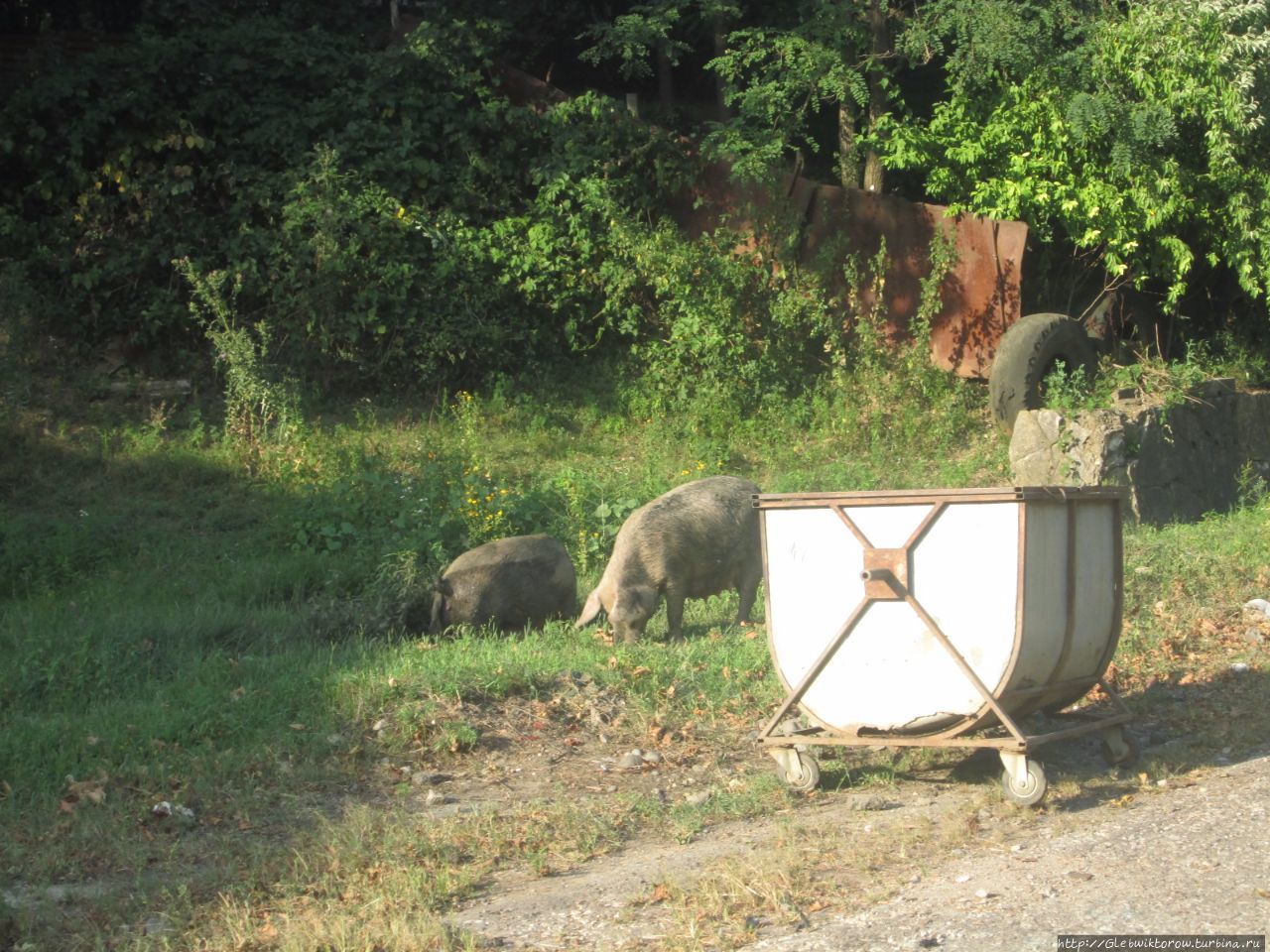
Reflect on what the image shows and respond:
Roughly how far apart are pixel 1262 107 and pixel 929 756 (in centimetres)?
1023

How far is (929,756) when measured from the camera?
6.80 meters

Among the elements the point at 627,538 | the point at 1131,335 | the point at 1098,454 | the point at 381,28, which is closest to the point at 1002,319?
the point at 1131,335

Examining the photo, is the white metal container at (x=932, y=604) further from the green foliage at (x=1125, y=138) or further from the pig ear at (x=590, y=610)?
the green foliage at (x=1125, y=138)

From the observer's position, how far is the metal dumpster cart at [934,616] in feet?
19.2

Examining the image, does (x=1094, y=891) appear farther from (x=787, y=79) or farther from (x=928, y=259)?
(x=787, y=79)

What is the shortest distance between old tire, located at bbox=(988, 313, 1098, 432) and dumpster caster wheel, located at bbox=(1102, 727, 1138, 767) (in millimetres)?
7206

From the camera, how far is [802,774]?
6410 millimetres

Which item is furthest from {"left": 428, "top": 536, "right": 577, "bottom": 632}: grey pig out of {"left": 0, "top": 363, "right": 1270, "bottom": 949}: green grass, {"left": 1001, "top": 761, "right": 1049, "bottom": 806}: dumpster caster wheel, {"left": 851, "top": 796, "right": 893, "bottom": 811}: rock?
{"left": 1001, "top": 761, "right": 1049, "bottom": 806}: dumpster caster wheel

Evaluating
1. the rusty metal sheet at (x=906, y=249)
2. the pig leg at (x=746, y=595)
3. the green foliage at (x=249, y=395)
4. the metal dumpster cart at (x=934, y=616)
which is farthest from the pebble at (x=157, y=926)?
the rusty metal sheet at (x=906, y=249)

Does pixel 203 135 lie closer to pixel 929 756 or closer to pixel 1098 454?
pixel 1098 454

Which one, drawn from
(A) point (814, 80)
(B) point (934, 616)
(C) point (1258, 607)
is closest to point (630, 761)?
(B) point (934, 616)

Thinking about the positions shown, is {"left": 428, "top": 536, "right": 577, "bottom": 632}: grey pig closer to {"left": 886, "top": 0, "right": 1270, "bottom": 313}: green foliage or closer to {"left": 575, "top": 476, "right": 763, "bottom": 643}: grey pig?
{"left": 575, "top": 476, "right": 763, "bottom": 643}: grey pig

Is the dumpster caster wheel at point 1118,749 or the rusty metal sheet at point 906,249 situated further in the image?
the rusty metal sheet at point 906,249

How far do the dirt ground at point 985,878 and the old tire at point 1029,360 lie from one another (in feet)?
24.1
